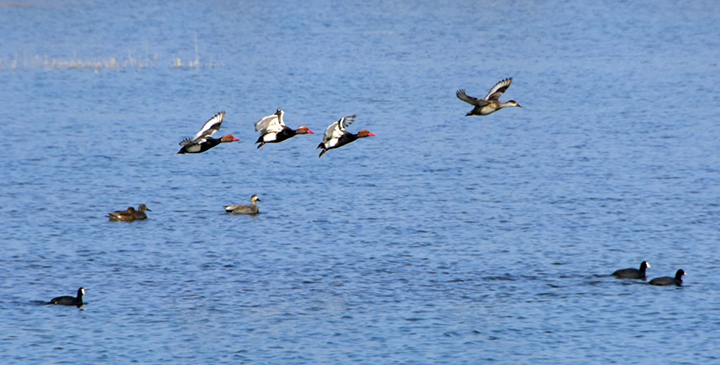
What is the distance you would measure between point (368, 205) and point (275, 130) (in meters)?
10.7

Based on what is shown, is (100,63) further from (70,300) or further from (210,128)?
(70,300)

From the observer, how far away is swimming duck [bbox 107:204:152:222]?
3459 centimetres

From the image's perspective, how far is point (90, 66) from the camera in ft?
234

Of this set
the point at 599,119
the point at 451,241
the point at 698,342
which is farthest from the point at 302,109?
the point at 698,342

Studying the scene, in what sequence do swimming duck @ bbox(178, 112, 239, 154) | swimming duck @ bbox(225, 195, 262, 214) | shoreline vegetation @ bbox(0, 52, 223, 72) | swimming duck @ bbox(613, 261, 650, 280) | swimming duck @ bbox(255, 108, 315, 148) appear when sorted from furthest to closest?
1. shoreline vegetation @ bbox(0, 52, 223, 72)
2. swimming duck @ bbox(225, 195, 262, 214)
3. swimming duck @ bbox(613, 261, 650, 280)
4. swimming duck @ bbox(178, 112, 239, 154)
5. swimming duck @ bbox(255, 108, 315, 148)

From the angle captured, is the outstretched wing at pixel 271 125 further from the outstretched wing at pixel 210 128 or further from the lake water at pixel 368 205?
the lake water at pixel 368 205

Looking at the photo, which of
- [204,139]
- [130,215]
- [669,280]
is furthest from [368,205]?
[669,280]

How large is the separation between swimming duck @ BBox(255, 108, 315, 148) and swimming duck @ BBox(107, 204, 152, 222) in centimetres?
902

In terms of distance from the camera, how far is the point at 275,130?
26.7 m

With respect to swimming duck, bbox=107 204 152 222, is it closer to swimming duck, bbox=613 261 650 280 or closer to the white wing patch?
the white wing patch

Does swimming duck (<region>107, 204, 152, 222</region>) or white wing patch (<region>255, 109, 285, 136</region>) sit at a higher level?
white wing patch (<region>255, 109, 285, 136</region>)

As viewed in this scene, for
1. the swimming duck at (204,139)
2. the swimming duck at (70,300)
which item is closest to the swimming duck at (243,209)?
the swimming duck at (204,139)

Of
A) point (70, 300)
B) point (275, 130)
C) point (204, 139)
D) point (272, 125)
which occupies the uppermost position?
point (272, 125)

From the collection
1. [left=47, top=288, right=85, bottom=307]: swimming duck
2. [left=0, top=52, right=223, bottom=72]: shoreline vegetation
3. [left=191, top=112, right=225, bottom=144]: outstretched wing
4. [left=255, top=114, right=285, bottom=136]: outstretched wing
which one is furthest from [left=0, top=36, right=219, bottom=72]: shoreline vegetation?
[left=47, top=288, right=85, bottom=307]: swimming duck
